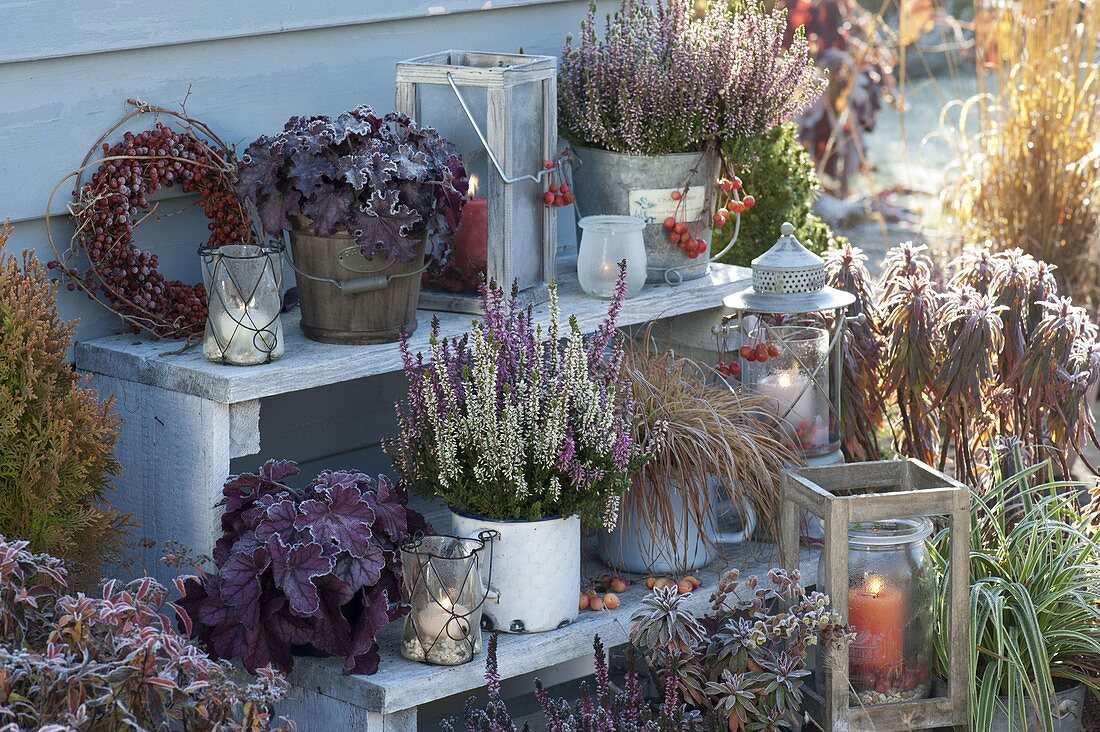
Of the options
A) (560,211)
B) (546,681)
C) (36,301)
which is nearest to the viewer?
(36,301)

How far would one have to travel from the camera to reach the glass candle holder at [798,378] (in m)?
3.04

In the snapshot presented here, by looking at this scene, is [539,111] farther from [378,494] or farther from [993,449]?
[993,449]

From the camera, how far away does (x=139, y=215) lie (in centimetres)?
264

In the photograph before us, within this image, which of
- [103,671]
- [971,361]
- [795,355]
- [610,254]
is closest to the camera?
[103,671]

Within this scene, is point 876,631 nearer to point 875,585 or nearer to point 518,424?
point 875,585

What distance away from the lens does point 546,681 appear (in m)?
3.44

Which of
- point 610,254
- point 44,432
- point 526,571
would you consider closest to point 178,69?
point 44,432

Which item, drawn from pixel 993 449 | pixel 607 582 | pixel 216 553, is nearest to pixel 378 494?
pixel 216 553

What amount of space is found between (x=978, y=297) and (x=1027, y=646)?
0.92 meters

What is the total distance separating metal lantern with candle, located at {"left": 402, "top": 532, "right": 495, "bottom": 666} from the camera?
2.29 metres

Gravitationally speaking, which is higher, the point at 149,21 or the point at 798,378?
the point at 149,21

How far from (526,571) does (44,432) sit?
2.78 ft

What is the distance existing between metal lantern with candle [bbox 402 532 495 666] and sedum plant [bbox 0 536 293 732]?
0.33 m

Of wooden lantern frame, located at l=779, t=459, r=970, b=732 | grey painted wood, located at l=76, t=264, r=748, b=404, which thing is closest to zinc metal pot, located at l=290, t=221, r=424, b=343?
grey painted wood, located at l=76, t=264, r=748, b=404
